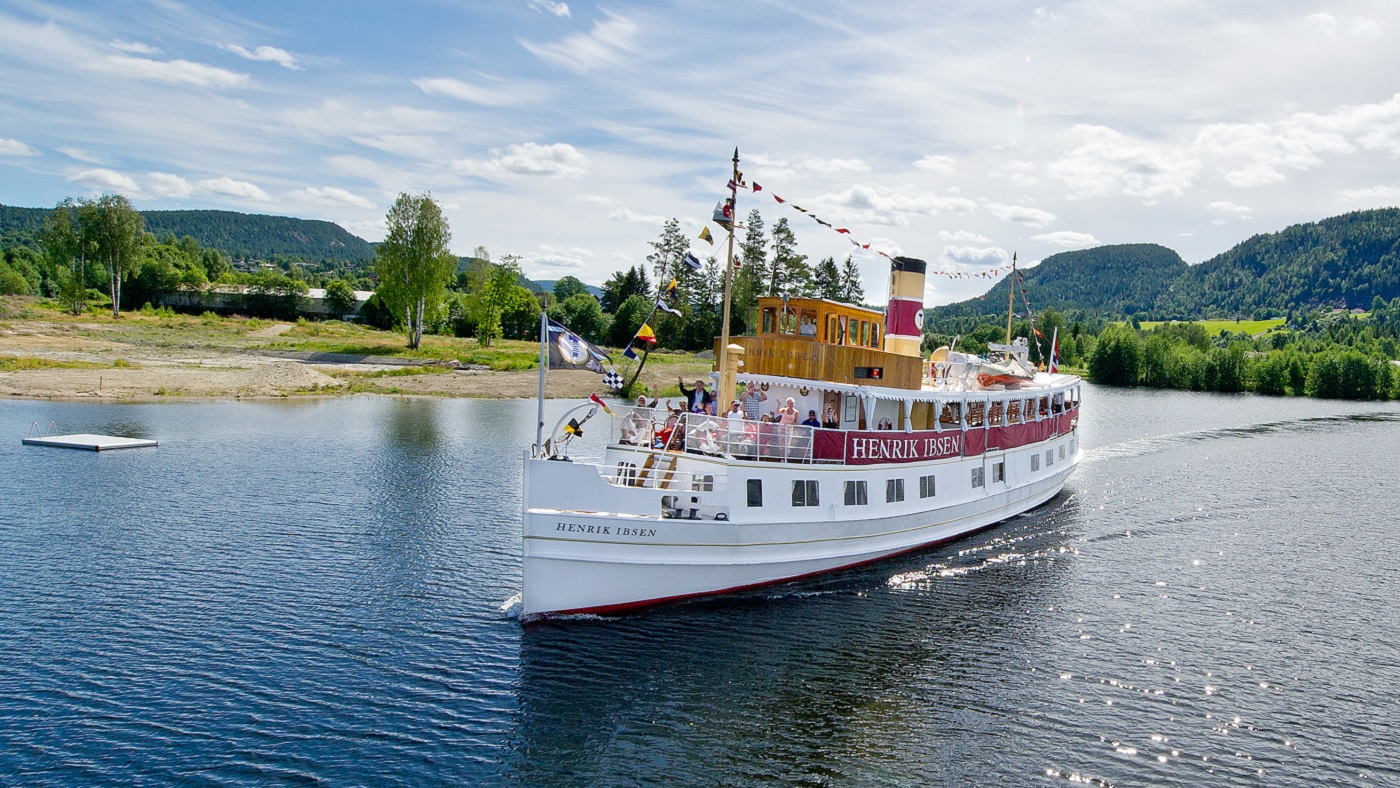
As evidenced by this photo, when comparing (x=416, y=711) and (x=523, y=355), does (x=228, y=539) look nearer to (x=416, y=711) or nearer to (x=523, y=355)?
(x=416, y=711)

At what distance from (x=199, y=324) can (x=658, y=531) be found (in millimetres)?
108486

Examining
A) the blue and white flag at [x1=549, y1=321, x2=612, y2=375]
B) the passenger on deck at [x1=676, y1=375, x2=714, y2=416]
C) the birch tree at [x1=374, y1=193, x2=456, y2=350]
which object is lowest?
the passenger on deck at [x1=676, y1=375, x2=714, y2=416]

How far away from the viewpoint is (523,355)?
96938mm

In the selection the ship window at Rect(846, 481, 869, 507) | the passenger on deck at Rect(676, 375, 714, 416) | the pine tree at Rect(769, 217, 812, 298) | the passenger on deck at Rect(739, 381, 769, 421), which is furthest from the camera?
the pine tree at Rect(769, 217, 812, 298)

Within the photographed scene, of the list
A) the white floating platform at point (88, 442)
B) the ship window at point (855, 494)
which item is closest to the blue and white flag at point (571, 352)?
the ship window at point (855, 494)

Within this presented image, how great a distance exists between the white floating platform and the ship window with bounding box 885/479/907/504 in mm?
38028

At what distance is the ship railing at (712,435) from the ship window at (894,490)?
3.96 meters

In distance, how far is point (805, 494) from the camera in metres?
25.4

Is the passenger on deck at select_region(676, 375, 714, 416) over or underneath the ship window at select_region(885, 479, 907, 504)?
over

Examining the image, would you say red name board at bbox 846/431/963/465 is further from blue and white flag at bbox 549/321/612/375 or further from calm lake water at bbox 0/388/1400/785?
blue and white flag at bbox 549/321/612/375

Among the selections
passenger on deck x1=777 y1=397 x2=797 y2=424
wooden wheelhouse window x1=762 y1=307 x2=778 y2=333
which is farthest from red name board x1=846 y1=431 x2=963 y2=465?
wooden wheelhouse window x1=762 y1=307 x2=778 y2=333

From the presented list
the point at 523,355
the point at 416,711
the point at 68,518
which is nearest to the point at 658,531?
the point at 416,711

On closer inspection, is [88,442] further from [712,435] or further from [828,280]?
[828,280]

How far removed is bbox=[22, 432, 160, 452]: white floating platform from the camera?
138 ft
